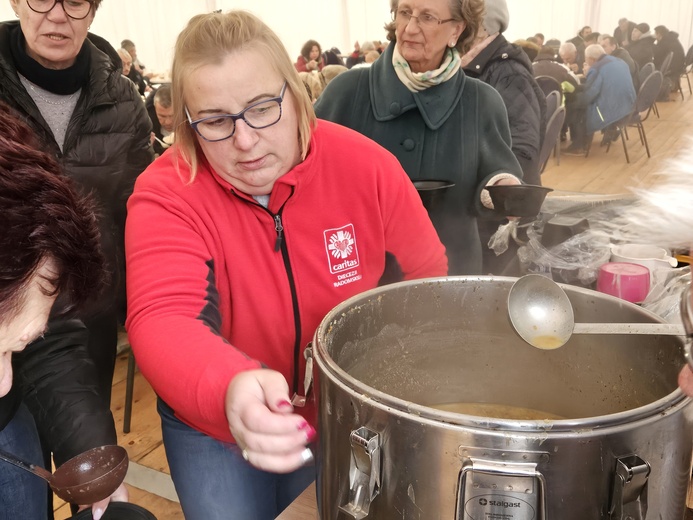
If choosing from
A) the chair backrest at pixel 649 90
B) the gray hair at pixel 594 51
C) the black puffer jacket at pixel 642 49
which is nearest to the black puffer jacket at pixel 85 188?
the chair backrest at pixel 649 90

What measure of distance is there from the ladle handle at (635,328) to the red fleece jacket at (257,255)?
377 millimetres

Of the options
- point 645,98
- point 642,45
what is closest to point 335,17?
point 642,45

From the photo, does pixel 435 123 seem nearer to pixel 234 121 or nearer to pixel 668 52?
pixel 234 121

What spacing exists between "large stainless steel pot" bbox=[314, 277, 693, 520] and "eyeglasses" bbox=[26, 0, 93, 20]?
108 cm

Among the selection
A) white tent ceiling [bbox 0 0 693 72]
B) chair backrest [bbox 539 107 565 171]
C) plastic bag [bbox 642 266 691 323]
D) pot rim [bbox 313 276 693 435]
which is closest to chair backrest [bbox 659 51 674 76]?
white tent ceiling [bbox 0 0 693 72]

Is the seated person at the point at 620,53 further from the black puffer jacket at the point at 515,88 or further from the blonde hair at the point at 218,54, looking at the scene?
the blonde hair at the point at 218,54

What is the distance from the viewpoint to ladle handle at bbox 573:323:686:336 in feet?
1.92

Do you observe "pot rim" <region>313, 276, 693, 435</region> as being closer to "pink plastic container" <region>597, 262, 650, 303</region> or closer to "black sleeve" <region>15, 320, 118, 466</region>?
"black sleeve" <region>15, 320, 118, 466</region>

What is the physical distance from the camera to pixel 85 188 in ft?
5.03

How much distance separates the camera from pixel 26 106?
1416mm

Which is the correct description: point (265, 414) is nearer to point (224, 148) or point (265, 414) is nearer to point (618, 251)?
point (224, 148)

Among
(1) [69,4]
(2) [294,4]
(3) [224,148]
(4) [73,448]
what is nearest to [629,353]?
(3) [224,148]

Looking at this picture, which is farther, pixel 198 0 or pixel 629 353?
pixel 198 0

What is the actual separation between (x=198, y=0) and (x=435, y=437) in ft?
25.2
